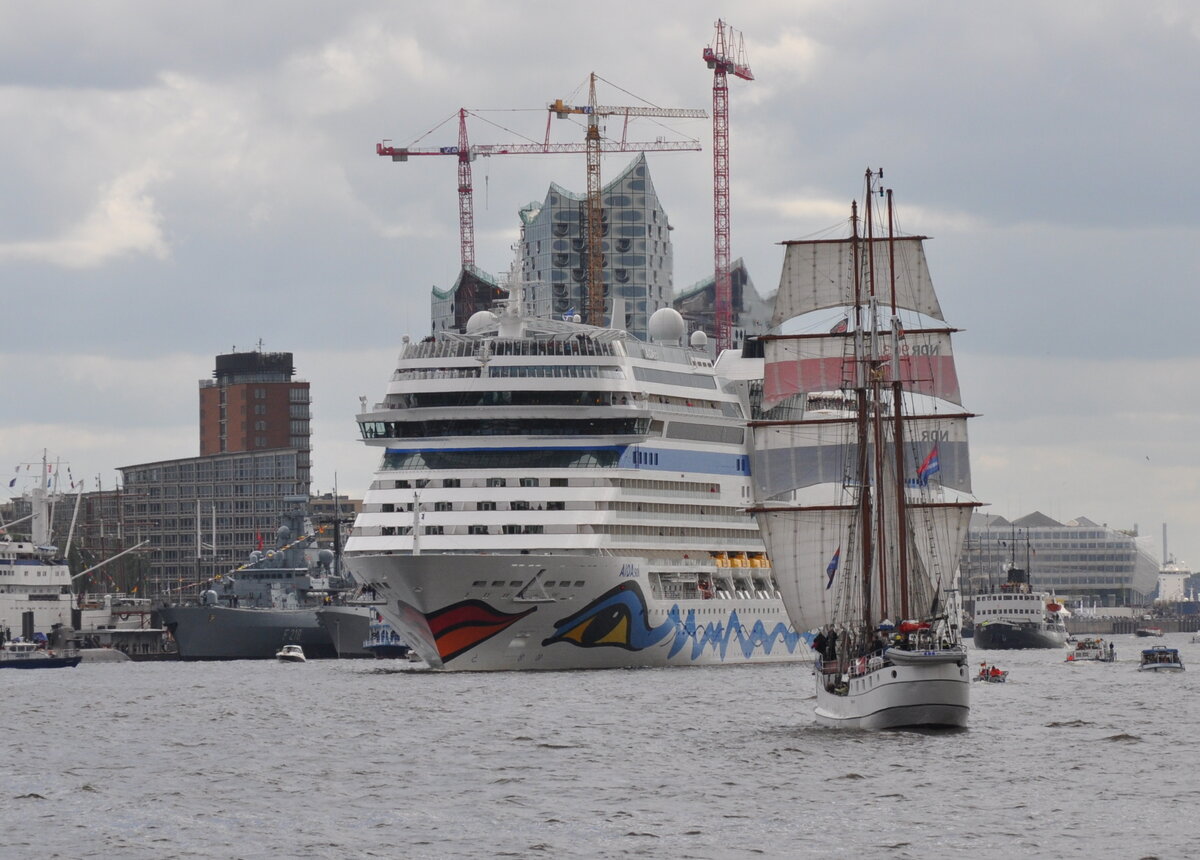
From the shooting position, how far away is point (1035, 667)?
14988cm

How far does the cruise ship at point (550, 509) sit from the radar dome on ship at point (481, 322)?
15.7 inches

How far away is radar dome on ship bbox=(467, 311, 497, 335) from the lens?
12706 centimetres

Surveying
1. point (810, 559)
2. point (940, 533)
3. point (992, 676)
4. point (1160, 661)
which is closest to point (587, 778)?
point (810, 559)

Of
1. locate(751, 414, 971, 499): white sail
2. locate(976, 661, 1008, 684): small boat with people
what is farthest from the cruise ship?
locate(976, 661, 1008, 684): small boat with people

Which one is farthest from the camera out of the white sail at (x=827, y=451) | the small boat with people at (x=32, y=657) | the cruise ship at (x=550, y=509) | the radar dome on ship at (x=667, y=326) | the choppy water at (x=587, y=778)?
the small boat with people at (x=32, y=657)

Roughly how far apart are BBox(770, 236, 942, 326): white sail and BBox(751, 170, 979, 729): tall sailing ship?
0.24 ft

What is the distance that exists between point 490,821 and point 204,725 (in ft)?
113

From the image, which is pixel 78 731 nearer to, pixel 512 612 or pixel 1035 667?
pixel 512 612

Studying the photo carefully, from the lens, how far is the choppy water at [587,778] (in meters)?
52.1

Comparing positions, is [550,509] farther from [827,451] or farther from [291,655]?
[291,655]

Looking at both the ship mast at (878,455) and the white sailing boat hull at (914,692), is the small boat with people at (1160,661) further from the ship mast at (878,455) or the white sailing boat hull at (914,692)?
the white sailing boat hull at (914,692)

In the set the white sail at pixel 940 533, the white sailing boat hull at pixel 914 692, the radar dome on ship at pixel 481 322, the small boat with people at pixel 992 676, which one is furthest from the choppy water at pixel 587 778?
the radar dome on ship at pixel 481 322

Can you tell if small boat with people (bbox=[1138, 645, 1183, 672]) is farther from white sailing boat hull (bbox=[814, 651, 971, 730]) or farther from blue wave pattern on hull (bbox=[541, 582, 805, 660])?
white sailing boat hull (bbox=[814, 651, 971, 730])

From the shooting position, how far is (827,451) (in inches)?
4284
